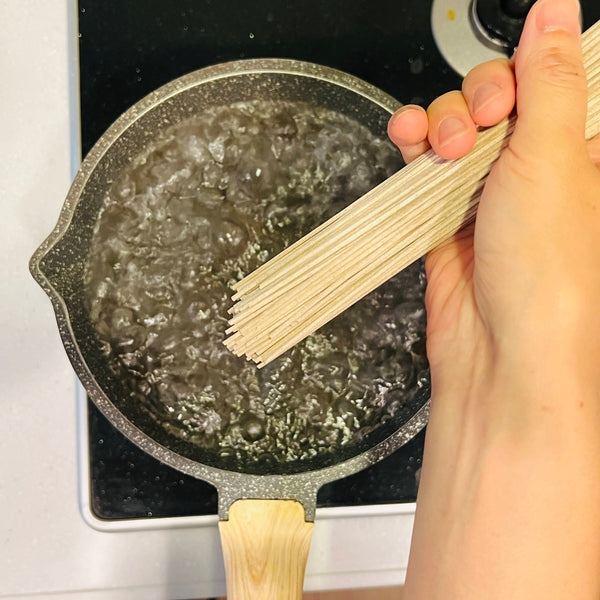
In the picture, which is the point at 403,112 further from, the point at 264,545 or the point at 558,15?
the point at 264,545

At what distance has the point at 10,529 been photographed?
24.3 inches

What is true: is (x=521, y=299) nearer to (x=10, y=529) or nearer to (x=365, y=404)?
(x=365, y=404)

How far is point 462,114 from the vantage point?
16.7 inches

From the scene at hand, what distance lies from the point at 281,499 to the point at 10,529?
0.32 meters

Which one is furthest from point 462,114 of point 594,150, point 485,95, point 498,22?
point 498,22

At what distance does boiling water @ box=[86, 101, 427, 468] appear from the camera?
0.57 metres

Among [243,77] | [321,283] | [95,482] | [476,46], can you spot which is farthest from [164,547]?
[476,46]

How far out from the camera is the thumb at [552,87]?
0.39 meters

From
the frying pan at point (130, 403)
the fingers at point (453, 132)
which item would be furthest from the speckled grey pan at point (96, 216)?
the fingers at point (453, 132)

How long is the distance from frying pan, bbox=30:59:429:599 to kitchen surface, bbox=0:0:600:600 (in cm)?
9

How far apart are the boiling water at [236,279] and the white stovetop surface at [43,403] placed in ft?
0.33

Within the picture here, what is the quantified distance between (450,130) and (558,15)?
0.35ft

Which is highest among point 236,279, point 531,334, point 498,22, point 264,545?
point 498,22

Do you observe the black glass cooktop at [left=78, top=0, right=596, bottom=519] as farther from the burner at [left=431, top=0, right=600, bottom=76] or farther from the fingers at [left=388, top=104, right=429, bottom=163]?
the fingers at [left=388, top=104, right=429, bottom=163]
